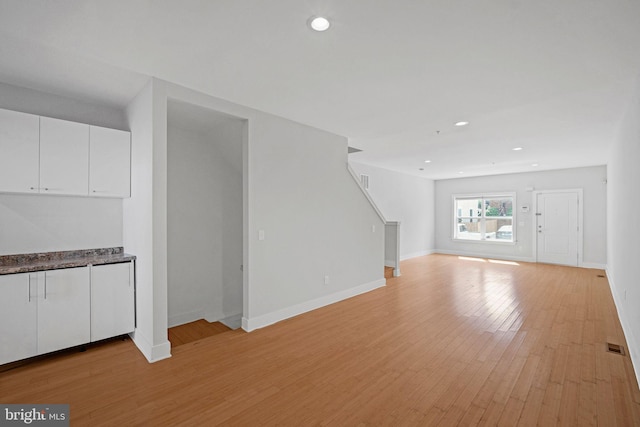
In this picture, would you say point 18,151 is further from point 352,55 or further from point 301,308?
point 301,308

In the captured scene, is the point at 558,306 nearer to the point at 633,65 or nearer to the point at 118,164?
the point at 633,65

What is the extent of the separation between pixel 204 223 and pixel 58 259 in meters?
1.63

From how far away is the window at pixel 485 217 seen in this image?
894 centimetres

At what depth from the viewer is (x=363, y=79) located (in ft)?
9.21

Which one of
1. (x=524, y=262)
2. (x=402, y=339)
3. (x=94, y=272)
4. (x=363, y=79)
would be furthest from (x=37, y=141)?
(x=524, y=262)

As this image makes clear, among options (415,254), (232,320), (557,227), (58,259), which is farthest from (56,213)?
(557,227)

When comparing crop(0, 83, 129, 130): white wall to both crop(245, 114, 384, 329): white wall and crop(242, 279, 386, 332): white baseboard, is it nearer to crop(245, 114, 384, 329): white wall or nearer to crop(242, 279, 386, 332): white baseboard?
crop(245, 114, 384, 329): white wall

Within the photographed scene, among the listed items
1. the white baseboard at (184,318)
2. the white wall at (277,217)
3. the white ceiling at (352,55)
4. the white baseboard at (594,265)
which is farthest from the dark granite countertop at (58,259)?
the white baseboard at (594,265)

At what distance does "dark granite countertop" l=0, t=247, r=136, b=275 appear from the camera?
2.64 meters

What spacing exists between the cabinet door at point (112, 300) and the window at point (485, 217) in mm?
9650

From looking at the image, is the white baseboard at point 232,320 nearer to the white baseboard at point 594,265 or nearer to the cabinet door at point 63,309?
the cabinet door at point 63,309

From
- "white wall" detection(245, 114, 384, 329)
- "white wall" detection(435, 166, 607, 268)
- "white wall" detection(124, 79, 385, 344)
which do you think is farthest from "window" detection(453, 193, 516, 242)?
"white wall" detection(245, 114, 384, 329)

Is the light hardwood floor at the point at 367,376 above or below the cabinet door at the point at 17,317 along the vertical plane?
below

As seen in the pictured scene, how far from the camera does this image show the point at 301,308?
410 cm
